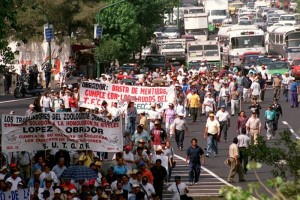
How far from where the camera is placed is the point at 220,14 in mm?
115125

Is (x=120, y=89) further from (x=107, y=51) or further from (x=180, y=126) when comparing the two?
(x=107, y=51)

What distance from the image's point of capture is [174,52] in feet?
264

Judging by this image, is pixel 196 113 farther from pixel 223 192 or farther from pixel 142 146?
pixel 223 192

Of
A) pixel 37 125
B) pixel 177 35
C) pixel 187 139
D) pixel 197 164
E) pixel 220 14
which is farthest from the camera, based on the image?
pixel 220 14

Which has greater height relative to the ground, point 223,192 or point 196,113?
point 223,192

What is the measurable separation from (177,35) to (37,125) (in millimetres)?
71716

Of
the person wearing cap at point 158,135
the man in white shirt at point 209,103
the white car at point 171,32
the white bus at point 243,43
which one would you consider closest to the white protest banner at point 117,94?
the person wearing cap at point 158,135

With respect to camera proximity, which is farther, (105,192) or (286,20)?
(286,20)

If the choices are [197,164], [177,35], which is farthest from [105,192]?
[177,35]

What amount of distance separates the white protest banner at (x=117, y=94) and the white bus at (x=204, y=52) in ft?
109

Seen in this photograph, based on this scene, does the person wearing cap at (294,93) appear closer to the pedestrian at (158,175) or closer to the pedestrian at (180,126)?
the pedestrian at (180,126)

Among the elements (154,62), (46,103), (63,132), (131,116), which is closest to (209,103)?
(46,103)

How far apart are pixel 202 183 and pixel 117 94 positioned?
7114 mm

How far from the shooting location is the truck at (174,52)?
80125mm
